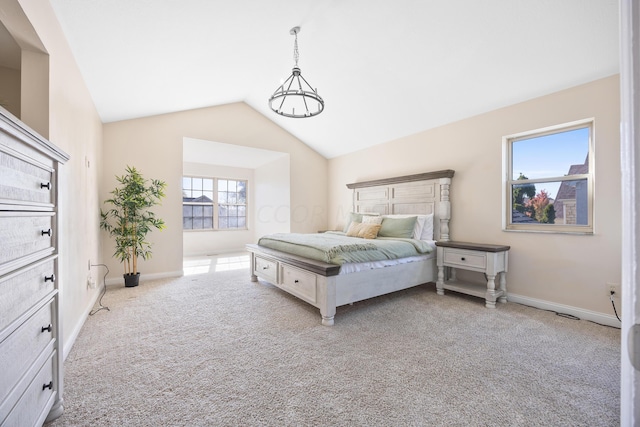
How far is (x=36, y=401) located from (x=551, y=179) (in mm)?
4295

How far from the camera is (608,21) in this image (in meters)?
2.15

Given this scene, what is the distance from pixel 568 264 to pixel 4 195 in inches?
160

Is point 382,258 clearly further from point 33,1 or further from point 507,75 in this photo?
point 33,1

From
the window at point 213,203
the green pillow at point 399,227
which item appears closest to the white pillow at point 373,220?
the green pillow at point 399,227

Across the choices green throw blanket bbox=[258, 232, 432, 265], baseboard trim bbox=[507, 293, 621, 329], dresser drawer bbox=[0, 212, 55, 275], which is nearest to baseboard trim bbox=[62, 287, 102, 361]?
dresser drawer bbox=[0, 212, 55, 275]

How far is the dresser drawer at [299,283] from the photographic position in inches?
109

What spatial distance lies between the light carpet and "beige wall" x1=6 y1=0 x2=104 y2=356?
45cm

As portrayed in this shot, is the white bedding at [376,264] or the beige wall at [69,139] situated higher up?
the beige wall at [69,139]

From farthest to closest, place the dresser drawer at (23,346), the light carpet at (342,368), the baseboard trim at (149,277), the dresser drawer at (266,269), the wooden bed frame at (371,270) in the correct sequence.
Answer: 1. the baseboard trim at (149,277)
2. the dresser drawer at (266,269)
3. the wooden bed frame at (371,270)
4. the light carpet at (342,368)
5. the dresser drawer at (23,346)

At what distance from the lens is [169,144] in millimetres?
4332

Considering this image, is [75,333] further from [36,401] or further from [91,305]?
[36,401]

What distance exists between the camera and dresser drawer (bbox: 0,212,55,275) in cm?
102

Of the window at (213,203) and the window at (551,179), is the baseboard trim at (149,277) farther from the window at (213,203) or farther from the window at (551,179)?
the window at (551,179)

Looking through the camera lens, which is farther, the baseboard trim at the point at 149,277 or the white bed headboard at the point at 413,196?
the baseboard trim at the point at 149,277
